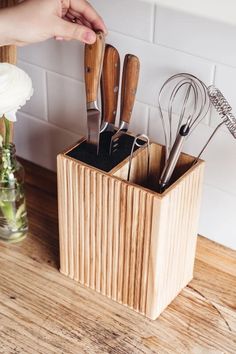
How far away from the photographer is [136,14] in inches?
39.4

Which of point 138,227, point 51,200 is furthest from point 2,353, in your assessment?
point 51,200

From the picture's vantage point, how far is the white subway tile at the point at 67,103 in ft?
3.73

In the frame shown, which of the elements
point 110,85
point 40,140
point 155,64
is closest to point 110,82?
point 110,85

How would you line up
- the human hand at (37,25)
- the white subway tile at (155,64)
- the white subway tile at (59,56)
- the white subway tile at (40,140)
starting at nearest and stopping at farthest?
the human hand at (37,25) → the white subway tile at (155,64) → the white subway tile at (59,56) → the white subway tile at (40,140)

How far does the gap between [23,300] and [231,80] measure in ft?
1.35

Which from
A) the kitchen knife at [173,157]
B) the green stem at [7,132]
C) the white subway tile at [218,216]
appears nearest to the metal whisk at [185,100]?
the kitchen knife at [173,157]

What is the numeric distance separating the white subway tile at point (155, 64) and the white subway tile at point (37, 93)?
0.55ft

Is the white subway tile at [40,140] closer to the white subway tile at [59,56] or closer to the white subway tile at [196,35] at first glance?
the white subway tile at [59,56]

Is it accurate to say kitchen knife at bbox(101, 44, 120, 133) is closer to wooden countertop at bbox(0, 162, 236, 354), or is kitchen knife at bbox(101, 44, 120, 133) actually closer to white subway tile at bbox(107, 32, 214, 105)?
white subway tile at bbox(107, 32, 214, 105)

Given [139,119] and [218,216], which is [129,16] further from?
[218,216]

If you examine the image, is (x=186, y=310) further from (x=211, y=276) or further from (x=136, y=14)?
(x=136, y=14)

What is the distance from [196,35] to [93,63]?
0.15 meters

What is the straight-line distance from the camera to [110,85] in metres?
0.94

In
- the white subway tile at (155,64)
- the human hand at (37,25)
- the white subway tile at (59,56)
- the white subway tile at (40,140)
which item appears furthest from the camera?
the white subway tile at (40,140)
